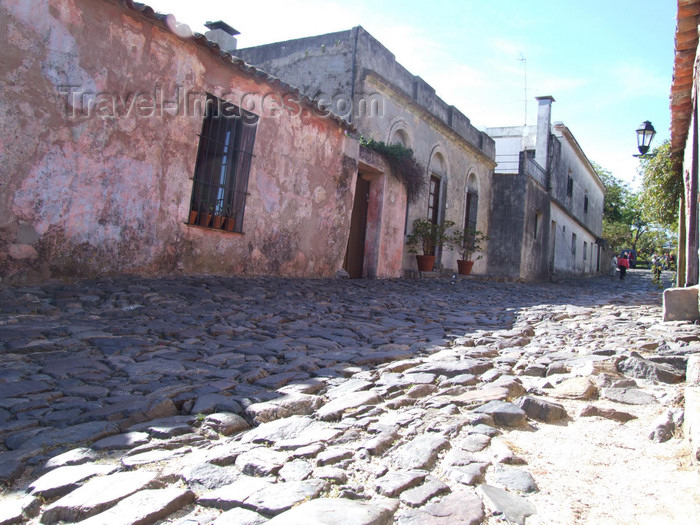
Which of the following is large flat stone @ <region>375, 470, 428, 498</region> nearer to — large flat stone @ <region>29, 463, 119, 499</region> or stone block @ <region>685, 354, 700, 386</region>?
large flat stone @ <region>29, 463, 119, 499</region>

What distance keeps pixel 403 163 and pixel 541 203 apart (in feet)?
34.1

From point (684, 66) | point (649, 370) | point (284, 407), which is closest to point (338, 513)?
point (284, 407)

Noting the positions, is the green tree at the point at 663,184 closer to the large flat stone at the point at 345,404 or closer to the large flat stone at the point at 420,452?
the large flat stone at the point at 345,404

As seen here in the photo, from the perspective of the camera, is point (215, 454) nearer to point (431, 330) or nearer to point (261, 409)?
point (261, 409)

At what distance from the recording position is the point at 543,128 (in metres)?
21.8

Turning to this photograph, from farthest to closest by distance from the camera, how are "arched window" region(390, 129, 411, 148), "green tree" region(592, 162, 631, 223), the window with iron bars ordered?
"green tree" region(592, 162, 631, 223) < "arched window" region(390, 129, 411, 148) < the window with iron bars

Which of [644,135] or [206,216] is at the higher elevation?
[644,135]

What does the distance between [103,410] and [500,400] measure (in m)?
2.03

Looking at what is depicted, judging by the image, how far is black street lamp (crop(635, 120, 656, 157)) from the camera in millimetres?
10633

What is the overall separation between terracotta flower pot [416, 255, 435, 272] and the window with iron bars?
634cm

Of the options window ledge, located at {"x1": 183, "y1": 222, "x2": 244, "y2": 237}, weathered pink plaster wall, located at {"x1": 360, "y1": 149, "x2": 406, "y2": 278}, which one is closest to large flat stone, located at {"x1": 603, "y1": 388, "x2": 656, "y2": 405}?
window ledge, located at {"x1": 183, "y1": 222, "x2": 244, "y2": 237}

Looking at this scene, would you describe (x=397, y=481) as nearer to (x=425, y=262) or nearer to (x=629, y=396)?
(x=629, y=396)

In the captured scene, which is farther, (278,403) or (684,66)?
(684,66)

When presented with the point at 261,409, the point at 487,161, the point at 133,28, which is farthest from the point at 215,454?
the point at 487,161
